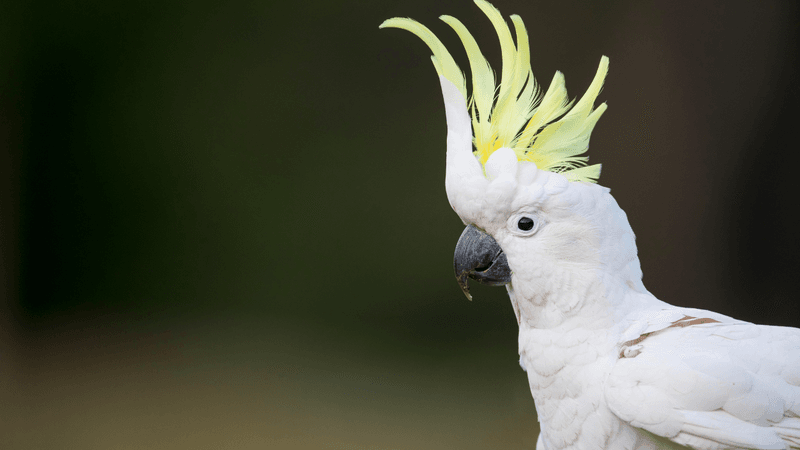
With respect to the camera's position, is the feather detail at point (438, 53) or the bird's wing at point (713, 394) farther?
the feather detail at point (438, 53)

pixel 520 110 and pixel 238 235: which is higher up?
pixel 520 110

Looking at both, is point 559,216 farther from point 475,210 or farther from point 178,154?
point 178,154

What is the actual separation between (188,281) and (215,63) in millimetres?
1234

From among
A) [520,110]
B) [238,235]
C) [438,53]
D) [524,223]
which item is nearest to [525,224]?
[524,223]

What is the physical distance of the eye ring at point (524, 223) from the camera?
3.51 feet

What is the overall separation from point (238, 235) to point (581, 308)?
2559 millimetres

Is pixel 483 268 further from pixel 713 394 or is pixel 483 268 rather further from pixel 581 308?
pixel 713 394

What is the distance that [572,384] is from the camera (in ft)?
3.50

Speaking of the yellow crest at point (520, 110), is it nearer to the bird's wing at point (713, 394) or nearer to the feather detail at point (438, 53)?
the feather detail at point (438, 53)

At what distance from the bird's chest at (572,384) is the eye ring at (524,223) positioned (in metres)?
0.20

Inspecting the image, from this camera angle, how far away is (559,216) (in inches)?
41.8

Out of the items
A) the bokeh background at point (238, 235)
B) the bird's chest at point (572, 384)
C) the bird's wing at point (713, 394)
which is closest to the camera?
the bird's wing at point (713, 394)

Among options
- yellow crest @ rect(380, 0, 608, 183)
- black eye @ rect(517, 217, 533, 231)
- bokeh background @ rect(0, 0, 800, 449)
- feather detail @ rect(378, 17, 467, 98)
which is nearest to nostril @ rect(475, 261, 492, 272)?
black eye @ rect(517, 217, 533, 231)

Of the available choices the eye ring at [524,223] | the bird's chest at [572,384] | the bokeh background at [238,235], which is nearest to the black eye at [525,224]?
the eye ring at [524,223]
